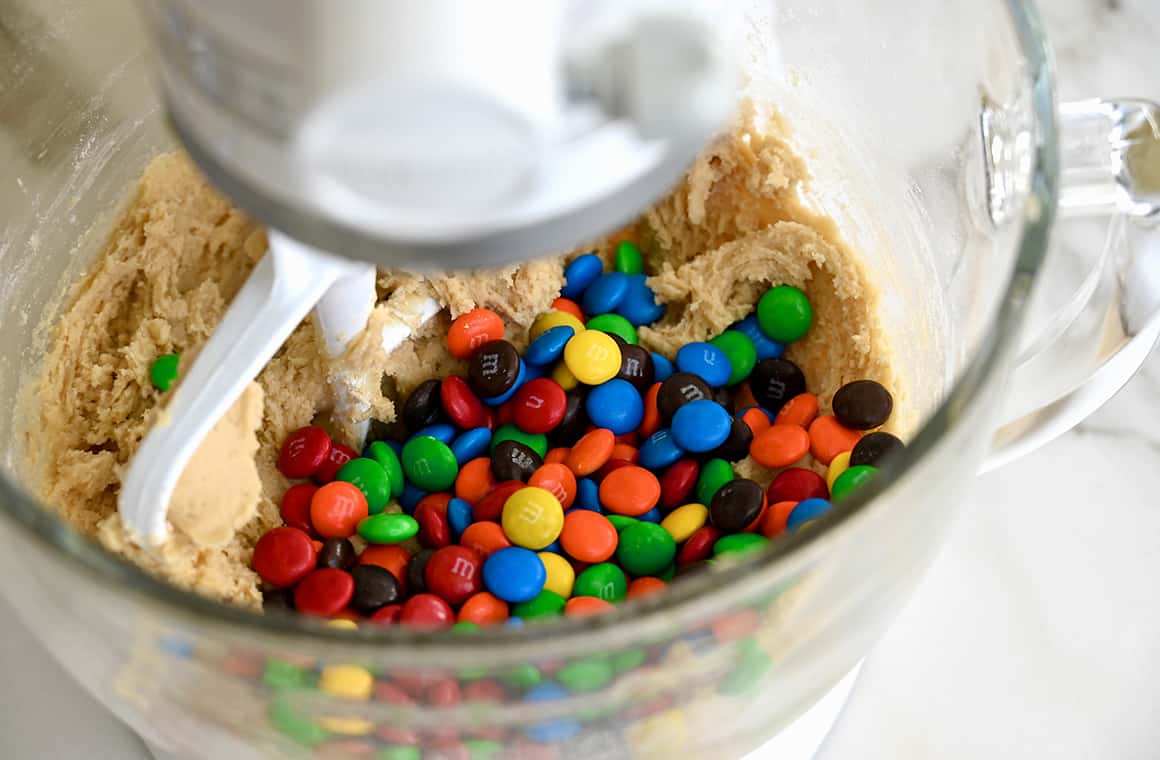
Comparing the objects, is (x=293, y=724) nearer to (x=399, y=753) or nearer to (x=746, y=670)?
(x=399, y=753)

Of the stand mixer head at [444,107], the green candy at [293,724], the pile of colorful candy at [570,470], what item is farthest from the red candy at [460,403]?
the stand mixer head at [444,107]

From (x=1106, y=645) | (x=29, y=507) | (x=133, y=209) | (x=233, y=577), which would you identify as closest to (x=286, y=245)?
(x=29, y=507)

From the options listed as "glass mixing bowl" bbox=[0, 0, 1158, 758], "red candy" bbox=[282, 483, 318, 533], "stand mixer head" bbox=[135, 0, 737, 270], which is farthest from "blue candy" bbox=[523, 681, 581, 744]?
"red candy" bbox=[282, 483, 318, 533]

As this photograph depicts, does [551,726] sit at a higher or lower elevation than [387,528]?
higher

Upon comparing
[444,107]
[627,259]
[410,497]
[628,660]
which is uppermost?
[444,107]

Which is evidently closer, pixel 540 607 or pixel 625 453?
pixel 540 607

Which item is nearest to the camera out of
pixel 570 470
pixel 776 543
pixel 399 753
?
pixel 776 543

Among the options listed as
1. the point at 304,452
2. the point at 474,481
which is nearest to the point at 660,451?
the point at 474,481
